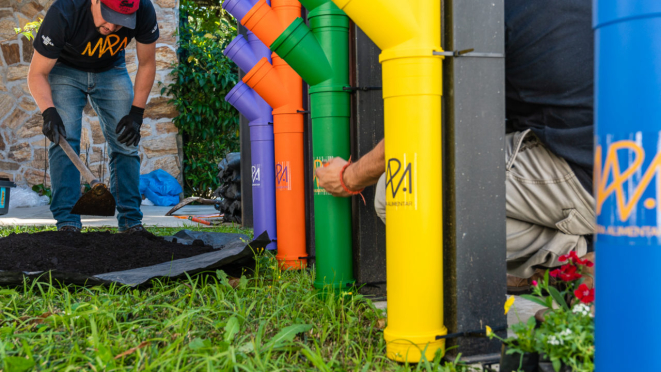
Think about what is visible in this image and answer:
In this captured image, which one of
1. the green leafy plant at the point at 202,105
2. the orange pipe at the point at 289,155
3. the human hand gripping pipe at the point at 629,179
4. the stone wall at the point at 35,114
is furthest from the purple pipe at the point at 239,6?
the green leafy plant at the point at 202,105

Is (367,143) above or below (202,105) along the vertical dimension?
below

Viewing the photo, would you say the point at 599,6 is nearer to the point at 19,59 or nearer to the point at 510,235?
the point at 510,235

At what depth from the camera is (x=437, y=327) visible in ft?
3.92

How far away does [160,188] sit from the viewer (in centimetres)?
734

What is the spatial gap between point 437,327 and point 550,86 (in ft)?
2.42

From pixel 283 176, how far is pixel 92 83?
186cm

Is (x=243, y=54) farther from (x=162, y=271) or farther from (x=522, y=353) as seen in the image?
(x=522, y=353)

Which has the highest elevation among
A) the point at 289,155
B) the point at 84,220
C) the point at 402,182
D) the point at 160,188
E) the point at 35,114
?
the point at 35,114

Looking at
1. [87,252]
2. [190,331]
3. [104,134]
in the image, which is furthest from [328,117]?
[104,134]

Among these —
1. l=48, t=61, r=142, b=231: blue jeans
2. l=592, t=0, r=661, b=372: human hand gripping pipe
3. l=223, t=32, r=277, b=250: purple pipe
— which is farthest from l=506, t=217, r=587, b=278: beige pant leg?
l=48, t=61, r=142, b=231: blue jeans

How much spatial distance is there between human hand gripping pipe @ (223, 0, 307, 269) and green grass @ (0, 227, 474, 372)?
428 millimetres

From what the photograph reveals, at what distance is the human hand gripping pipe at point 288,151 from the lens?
225cm

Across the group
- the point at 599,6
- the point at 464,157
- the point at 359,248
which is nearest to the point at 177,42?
the point at 359,248

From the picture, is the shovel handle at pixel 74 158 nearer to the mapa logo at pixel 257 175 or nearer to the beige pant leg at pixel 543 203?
the mapa logo at pixel 257 175
